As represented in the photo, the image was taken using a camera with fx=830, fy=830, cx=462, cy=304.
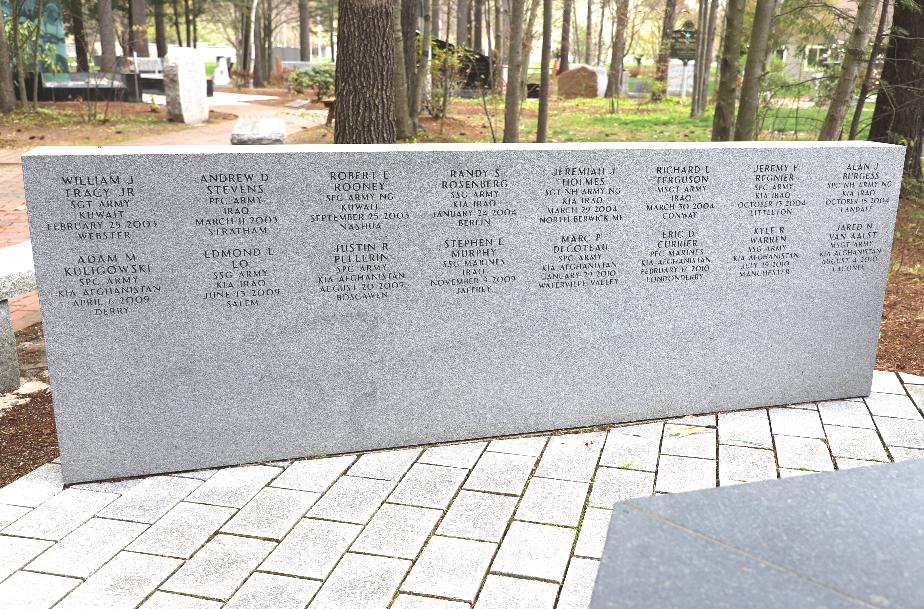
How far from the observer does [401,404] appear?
400cm

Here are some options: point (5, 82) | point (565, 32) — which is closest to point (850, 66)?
point (5, 82)

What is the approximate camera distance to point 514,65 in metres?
9.78

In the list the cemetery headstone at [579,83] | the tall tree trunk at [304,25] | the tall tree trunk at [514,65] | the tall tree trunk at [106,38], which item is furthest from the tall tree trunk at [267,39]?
the tall tree trunk at [514,65]

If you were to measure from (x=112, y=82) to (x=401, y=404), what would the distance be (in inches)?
750

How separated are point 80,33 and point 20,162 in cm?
1554

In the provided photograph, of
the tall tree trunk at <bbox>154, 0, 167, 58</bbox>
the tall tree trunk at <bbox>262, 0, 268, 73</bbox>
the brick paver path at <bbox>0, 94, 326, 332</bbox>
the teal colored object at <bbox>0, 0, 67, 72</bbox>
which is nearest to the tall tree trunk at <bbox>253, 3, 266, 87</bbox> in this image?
the tall tree trunk at <bbox>262, 0, 268, 73</bbox>

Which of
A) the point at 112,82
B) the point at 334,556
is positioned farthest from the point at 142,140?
the point at 334,556

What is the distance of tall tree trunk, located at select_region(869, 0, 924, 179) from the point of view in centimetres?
886

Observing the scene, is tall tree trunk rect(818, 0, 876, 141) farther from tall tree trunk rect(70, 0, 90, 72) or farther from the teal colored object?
tall tree trunk rect(70, 0, 90, 72)

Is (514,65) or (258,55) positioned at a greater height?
(258,55)

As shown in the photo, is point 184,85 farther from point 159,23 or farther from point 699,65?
point 159,23

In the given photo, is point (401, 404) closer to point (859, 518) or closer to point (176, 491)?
point (176, 491)

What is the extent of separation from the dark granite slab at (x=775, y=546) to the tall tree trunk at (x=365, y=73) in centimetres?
562

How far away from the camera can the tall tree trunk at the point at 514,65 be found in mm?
9305
